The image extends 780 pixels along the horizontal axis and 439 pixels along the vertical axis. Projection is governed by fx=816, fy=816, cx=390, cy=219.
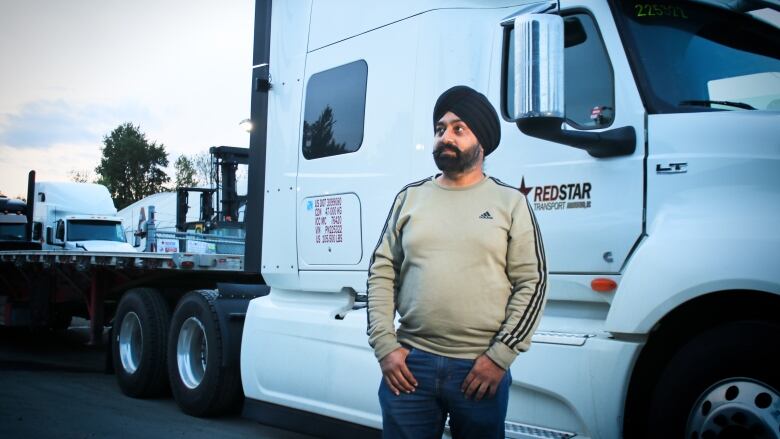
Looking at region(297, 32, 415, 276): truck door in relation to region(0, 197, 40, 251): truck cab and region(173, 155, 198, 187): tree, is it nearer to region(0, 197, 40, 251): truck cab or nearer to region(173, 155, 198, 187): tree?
region(0, 197, 40, 251): truck cab

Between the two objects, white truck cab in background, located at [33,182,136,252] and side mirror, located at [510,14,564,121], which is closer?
side mirror, located at [510,14,564,121]

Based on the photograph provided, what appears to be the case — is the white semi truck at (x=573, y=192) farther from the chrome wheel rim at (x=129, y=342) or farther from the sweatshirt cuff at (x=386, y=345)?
the chrome wheel rim at (x=129, y=342)

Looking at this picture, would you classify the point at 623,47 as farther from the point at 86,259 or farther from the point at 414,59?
the point at 86,259

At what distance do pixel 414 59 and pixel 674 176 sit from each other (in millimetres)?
1770

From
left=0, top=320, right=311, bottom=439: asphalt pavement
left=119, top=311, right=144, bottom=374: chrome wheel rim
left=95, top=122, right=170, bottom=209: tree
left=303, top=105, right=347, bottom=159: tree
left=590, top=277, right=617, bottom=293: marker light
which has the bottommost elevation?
left=0, top=320, right=311, bottom=439: asphalt pavement

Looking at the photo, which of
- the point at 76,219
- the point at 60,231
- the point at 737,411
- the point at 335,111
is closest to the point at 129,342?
the point at 335,111

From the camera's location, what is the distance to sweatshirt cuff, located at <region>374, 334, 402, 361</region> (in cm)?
277

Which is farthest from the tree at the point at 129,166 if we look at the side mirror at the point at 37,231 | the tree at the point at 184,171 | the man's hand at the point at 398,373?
the man's hand at the point at 398,373

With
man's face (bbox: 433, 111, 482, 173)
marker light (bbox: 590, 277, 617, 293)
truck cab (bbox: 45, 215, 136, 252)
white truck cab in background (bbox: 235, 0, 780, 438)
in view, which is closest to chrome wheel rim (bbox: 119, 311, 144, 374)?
white truck cab in background (bbox: 235, 0, 780, 438)

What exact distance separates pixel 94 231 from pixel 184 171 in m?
58.3

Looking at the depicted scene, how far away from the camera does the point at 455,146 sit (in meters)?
2.84

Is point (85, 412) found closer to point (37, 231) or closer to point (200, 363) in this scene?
point (200, 363)

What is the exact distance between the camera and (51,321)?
36.1 ft

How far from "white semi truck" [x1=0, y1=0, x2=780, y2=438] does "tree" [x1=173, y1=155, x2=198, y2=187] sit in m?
75.1
